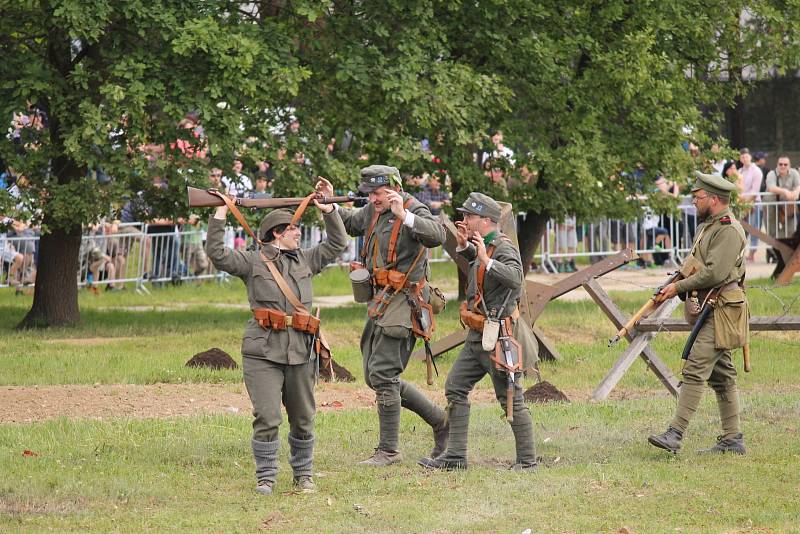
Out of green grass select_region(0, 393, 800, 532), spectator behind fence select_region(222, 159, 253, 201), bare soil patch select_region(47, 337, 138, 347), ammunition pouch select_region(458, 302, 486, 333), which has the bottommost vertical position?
green grass select_region(0, 393, 800, 532)

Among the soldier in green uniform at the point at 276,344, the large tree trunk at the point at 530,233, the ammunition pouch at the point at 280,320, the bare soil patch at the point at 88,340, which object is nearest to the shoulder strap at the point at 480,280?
the soldier in green uniform at the point at 276,344

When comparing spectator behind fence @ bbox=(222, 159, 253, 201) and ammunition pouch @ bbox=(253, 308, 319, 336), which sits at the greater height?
spectator behind fence @ bbox=(222, 159, 253, 201)

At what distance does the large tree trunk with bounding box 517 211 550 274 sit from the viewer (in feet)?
69.7

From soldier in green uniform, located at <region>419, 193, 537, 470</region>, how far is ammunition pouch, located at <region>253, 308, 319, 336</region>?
1.24m

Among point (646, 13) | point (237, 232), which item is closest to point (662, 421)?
point (646, 13)

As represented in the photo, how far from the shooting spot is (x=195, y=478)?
9906 mm

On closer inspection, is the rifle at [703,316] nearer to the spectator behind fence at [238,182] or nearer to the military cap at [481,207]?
the military cap at [481,207]

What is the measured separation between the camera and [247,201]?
31.4 ft

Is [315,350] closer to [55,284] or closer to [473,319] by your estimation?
[473,319]

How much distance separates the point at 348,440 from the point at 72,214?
22.7 feet

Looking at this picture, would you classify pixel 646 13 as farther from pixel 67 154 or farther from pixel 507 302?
pixel 507 302

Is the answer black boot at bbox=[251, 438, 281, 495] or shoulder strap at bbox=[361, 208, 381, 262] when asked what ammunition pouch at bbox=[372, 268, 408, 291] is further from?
black boot at bbox=[251, 438, 281, 495]

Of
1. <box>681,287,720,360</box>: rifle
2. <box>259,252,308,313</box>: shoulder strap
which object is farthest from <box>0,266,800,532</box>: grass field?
<box>259,252,308,313</box>: shoulder strap

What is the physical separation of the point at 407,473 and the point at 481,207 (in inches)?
76.2
